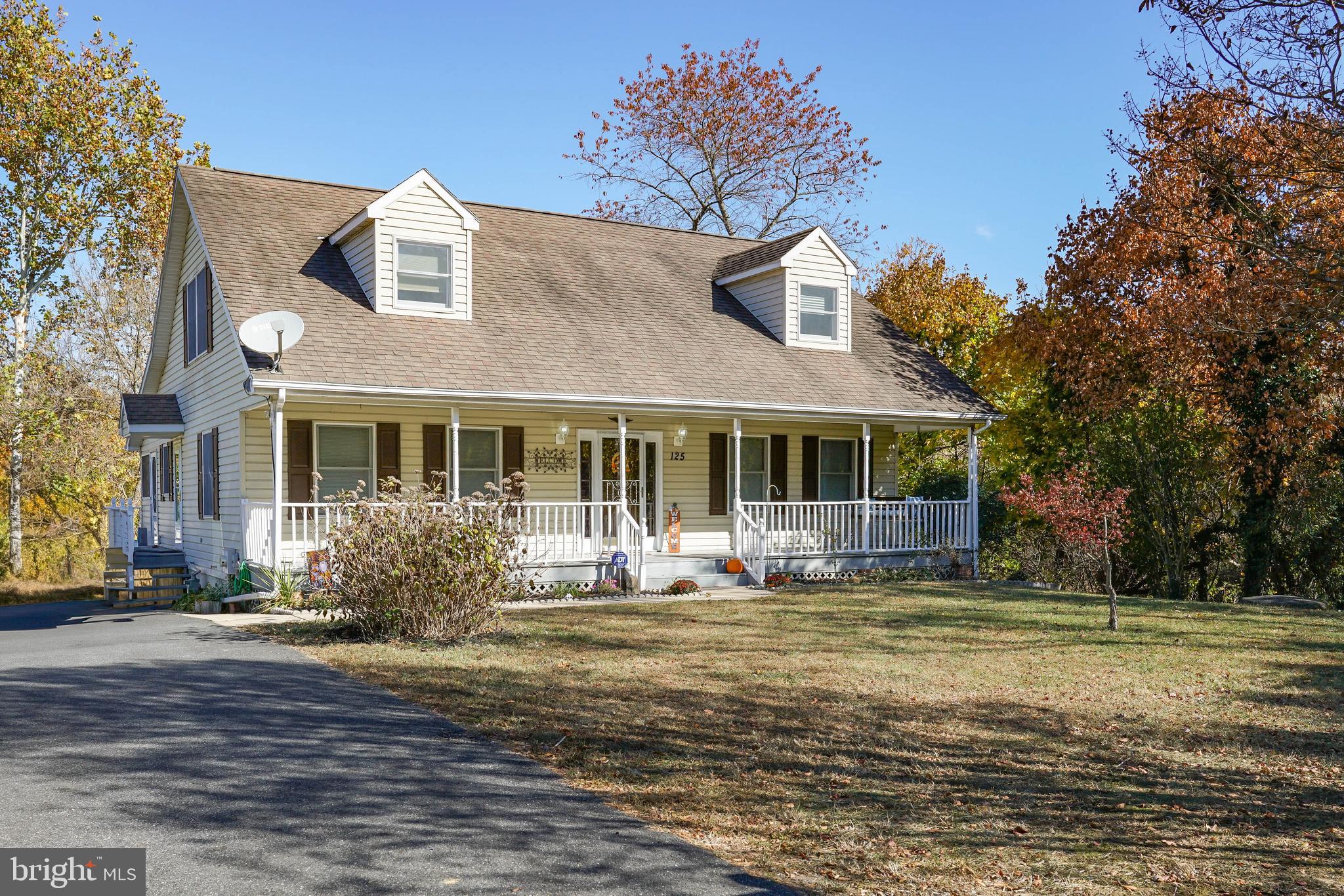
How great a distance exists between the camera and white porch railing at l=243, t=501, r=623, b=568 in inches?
577

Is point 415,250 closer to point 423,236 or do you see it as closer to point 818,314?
point 423,236

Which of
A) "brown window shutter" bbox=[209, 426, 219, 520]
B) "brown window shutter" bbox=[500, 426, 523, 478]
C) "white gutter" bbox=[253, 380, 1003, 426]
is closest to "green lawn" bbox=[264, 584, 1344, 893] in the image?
"white gutter" bbox=[253, 380, 1003, 426]

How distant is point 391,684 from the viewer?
8.84 metres

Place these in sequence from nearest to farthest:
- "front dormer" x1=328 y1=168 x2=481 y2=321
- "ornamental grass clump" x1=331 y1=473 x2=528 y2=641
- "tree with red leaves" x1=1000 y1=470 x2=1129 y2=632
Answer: "ornamental grass clump" x1=331 y1=473 x2=528 y2=641, "tree with red leaves" x1=1000 y1=470 x2=1129 y2=632, "front dormer" x1=328 y1=168 x2=481 y2=321

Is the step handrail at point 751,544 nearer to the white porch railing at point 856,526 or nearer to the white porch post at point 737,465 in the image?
the white porch railing at point 856,526

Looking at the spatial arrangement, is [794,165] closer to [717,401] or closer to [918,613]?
[717,401]

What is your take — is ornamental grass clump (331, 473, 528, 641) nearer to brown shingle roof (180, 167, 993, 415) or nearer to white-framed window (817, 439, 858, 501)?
brown shingle roof (180, 167, 993, 415)

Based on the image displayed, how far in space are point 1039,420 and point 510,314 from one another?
1191cm

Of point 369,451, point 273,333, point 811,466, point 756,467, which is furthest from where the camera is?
point 811,466

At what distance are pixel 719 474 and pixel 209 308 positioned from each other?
9.34m

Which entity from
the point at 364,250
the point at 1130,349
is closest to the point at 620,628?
the point at 364,250

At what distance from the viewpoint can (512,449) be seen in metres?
17.4

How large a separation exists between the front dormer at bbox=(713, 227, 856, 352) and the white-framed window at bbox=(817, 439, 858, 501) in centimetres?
192

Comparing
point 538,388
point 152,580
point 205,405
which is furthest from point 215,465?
point 538,388
